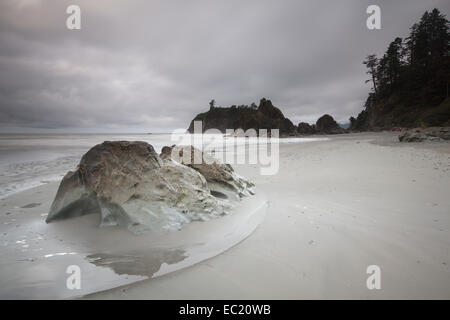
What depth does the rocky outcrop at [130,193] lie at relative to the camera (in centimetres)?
275

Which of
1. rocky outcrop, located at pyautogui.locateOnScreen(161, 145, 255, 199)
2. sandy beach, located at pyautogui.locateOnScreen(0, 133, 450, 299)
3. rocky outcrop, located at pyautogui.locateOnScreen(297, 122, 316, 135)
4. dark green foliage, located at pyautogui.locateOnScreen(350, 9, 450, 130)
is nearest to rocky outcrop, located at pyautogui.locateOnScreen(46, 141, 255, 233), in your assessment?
sandy beach, located at pyautogui.locateOnScreen(0, 133, 450, 299)

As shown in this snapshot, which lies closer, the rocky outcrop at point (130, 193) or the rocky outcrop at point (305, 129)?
the rocky outcrop at point (130, 193)

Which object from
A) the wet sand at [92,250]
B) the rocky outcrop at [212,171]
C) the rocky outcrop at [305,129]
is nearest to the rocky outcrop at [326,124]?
the rocky outcrop at [305,129]

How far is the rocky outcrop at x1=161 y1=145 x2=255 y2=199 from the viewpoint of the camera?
4289mm

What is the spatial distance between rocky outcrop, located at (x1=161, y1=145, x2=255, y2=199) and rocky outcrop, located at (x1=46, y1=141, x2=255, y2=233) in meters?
0.92

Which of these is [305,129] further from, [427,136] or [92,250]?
[92,250]

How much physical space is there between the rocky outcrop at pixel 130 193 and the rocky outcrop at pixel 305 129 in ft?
139

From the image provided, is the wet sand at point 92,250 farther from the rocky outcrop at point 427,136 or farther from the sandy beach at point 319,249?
the rocky outcrop at point 427,136

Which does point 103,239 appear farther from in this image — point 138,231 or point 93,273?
point 93,273

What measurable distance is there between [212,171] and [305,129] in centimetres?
4201

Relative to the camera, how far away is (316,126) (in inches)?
1841

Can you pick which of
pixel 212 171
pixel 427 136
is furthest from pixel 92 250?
pixel 427 136
